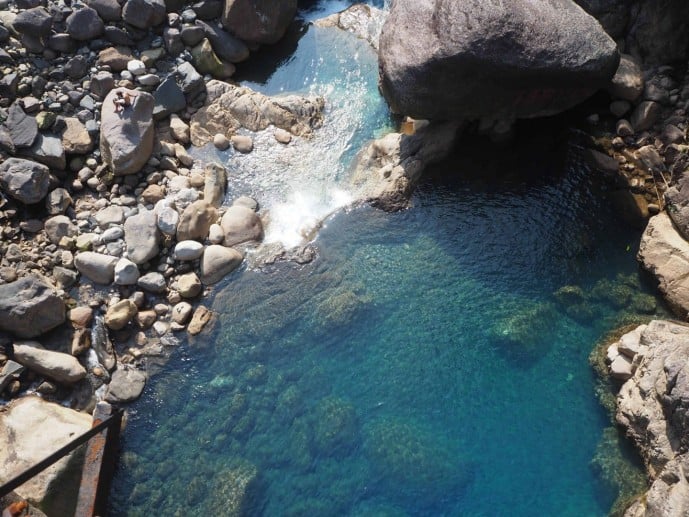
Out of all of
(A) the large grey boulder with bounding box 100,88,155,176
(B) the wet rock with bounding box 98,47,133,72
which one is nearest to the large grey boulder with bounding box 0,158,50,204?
(A) the large grey boulder with bounding box 100,88,155,176

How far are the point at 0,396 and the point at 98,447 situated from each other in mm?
1897

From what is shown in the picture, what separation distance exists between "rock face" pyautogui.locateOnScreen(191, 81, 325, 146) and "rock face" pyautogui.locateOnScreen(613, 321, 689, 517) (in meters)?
7.62

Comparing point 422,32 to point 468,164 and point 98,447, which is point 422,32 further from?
point 98,447

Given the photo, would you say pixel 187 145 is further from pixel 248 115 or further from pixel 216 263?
pixel 216 263

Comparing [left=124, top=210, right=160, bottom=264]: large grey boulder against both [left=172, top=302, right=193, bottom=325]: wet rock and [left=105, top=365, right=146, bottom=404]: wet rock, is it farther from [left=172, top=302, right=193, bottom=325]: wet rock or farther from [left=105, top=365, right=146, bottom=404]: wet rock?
[left=105, top=365, right=146, bottom=404]: wet rock

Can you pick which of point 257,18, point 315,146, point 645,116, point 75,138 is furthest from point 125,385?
point 645,116

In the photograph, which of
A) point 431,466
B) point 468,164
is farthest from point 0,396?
point 468,164

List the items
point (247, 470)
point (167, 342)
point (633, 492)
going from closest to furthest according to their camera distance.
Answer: point (633, 492) → point (247, 470) → point (167, 342)

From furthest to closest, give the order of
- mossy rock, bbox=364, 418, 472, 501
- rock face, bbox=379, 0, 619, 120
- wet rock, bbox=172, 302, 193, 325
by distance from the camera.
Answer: wet rock, bbox=172, 302, 193, 325 < rock face, bbox=379, 0, 619, 120 < mossy rock, bbox=364, 418, 472, 501

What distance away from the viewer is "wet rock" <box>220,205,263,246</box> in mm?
10500

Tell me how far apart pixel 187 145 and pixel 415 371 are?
682cm

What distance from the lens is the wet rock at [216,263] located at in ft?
33.1

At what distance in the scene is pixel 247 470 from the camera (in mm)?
8352

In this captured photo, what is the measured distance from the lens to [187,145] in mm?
11727
